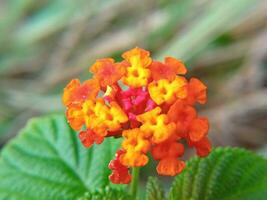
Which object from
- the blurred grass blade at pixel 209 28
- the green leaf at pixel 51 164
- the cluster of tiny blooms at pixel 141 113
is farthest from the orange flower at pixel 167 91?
the blurred grass blade at pixel 209 28

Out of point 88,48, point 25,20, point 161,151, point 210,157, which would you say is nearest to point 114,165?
point 161,151

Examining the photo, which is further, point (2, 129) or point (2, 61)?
point (2, 61)

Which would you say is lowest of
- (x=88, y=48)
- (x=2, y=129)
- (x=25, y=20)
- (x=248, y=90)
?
(x=248, y=90)

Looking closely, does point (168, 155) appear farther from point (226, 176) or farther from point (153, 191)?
point (226, 176)

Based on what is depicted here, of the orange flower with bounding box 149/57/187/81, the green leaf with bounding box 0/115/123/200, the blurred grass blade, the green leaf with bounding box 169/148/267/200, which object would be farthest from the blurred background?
the orange flower with bounding box 149/57/187/81

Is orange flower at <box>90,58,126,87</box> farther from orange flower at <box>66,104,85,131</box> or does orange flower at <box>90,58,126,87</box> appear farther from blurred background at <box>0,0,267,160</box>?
blurred background at <box>0,0,267,160</box>

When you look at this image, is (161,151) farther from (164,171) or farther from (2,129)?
(2,129)

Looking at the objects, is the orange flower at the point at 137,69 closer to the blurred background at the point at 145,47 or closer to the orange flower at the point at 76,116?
the orange flower at the point at 76,116
